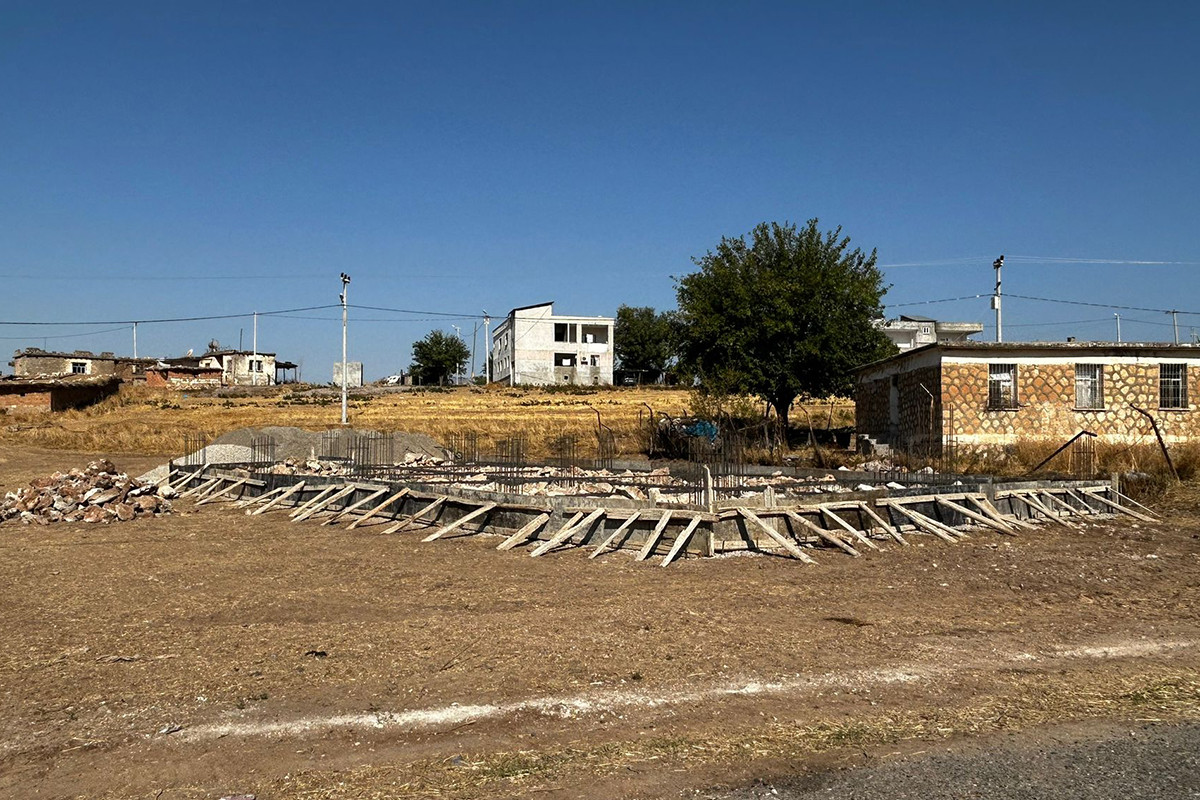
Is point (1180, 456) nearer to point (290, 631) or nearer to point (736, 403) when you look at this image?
point (736, 403)

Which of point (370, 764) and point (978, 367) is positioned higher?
point (978, 367)

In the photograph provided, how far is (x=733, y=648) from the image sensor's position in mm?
6863

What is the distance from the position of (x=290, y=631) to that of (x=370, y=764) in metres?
3.15

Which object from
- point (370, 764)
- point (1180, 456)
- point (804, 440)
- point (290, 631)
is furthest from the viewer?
point (804, 440)

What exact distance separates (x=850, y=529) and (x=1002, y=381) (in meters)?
13.6

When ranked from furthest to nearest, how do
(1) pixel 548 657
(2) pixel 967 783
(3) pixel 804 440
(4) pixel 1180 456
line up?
(3) pixel 804 440 → (4) pixel 1180 456 → (1) pixel 548 657 → (2) pixel 967 783

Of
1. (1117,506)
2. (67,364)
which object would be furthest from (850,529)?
(67,364)

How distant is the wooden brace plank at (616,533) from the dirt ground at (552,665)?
0.22m

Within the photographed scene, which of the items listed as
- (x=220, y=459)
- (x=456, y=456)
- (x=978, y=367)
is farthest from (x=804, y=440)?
(x=220, y=459)

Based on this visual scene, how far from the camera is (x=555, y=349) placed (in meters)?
65.4

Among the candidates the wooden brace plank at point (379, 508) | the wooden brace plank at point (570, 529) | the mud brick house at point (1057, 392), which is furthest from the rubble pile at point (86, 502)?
the mud brick house at point (1057, 392)

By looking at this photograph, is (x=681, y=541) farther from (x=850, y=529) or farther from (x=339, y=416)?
(x=339, y=416)

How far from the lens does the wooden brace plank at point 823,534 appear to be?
1095 centimetres

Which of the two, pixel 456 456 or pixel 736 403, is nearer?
pixel 456 456
